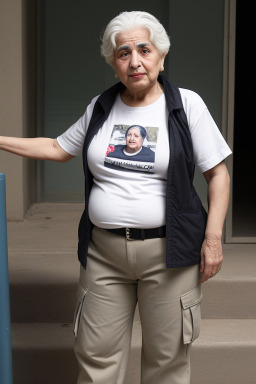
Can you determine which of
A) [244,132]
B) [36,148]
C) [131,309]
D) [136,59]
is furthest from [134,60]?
[244,132]

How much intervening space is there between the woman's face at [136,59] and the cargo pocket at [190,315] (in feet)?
2.68

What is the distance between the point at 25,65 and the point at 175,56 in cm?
131

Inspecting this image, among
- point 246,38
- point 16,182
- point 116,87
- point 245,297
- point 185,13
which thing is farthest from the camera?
point 185,13

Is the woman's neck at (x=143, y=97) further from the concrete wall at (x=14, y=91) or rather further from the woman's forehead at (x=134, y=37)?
the concrete wall at (x=14, y=91)

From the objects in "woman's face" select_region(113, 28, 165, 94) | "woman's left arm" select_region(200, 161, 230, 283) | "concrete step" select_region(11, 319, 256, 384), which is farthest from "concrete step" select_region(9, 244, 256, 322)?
"woman's face" select_region(113, 28, 165, 94)

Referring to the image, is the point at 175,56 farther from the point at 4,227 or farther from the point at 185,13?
the point at 4,227

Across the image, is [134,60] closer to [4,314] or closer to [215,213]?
[215,213]

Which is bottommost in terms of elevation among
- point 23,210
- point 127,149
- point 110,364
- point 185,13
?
point 110,364

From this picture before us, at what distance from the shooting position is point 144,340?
2.66m

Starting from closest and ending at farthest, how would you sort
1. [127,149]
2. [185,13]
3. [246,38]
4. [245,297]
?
1. [127,149]
2. [245,297]
3. [246,38]
4. [185,13]

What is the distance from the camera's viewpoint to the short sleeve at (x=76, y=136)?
2.67 m

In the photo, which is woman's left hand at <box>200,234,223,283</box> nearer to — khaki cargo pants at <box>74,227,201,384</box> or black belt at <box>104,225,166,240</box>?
khaki cargo pants at <box>74,227,201,384</box>

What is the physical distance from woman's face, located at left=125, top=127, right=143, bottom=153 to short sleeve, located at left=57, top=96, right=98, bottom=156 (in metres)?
0.28

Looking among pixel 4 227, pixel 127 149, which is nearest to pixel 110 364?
pixel 4 227
